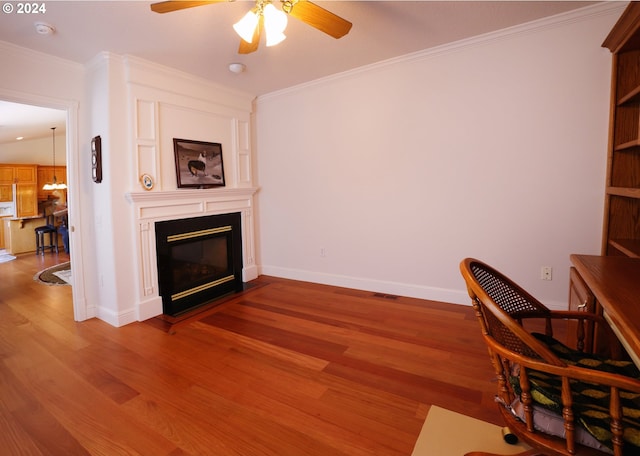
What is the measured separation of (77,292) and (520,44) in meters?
4.60

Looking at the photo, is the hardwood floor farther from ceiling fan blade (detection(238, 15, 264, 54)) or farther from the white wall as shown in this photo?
ceiling fan blade (detection(238, 15, 264, 54))

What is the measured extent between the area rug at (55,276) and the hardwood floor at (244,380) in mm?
1268

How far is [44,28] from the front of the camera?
7.77 ft

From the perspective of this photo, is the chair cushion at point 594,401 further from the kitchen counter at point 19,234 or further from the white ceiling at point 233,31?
the kitchen counter at point 19,234

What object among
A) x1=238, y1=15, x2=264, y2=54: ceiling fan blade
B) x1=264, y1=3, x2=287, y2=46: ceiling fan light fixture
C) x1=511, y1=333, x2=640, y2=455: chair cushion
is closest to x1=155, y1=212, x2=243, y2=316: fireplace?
x1=238, y1=15, x2=264, y2=54: ceiling fan blade

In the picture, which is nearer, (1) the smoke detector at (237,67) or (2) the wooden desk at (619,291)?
(2) the wooden desk at (619,291)

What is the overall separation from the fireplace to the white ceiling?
5.23 ft

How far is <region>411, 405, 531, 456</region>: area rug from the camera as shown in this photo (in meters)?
1.52

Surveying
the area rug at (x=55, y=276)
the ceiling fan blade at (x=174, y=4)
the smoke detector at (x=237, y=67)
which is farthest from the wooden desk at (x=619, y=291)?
the area rug at (x=55, y=276)

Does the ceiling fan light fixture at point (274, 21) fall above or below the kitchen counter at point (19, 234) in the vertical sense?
above

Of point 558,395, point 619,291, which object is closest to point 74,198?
point 558,395

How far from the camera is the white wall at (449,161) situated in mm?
2662

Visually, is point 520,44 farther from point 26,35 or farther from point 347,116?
point 26,35

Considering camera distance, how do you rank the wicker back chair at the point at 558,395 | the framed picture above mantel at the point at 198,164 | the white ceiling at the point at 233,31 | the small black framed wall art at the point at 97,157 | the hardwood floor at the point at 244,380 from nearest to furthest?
the wicker back chair at the point at 558,395, the hardwood floor at the point at 244,380, the white ceiling at the point at 233,31, the small black framed wall art at the point at 97,157, the framed picture above mantel at the point at 198,164
